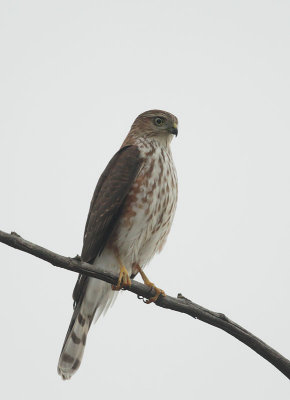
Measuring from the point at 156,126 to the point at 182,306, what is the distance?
2.79 meters

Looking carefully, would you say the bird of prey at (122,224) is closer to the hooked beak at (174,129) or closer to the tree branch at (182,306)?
the hooked beak at (174,129)

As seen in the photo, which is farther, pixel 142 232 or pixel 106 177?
pixel 106 177

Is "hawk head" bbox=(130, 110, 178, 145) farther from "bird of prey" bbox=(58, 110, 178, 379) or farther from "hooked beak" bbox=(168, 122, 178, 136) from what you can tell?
"bird of prey" bbox=(58, 110, 178, 379)

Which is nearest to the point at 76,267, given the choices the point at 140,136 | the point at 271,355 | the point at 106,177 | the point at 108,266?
the point at 271,355

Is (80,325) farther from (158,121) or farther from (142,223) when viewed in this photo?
(158,121)

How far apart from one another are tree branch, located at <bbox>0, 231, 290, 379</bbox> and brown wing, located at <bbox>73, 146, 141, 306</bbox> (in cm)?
112

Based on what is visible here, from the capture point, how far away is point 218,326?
10.3 ft

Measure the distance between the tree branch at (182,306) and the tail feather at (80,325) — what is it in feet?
4.74

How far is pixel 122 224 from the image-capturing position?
4480 mm

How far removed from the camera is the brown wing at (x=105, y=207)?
4.47m

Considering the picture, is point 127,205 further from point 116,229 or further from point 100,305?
point 100,305

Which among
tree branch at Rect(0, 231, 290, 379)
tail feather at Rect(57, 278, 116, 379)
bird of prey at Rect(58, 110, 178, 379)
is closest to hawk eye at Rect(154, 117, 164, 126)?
bird of prey at Rect(58, 110, 178, 379)

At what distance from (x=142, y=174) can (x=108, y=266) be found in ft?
3.04

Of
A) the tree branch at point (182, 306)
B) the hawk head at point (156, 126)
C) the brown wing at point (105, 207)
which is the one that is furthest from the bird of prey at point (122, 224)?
the tree branch at point (182, 306)
